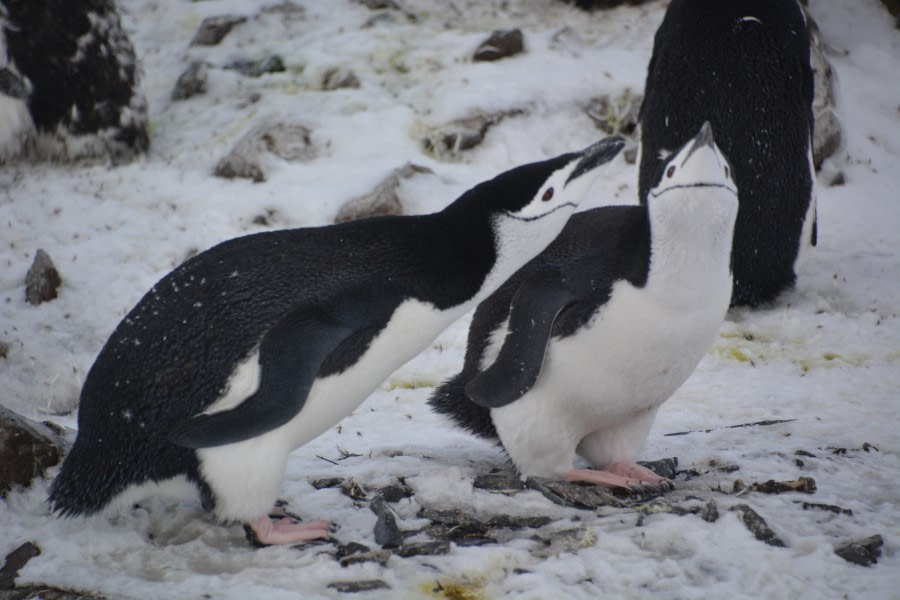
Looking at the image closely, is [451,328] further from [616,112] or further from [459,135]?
[616,112]

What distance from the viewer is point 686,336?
2.58 m

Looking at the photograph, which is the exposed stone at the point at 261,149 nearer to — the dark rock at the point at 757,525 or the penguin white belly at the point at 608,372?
the penguin white belly at the point at 608,372

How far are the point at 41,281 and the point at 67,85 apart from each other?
1894 mm

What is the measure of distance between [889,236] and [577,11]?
3131mm

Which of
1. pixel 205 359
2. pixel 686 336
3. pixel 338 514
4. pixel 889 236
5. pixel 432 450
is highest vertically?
pixel 205 359

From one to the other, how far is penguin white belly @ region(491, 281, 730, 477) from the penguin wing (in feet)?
0.33

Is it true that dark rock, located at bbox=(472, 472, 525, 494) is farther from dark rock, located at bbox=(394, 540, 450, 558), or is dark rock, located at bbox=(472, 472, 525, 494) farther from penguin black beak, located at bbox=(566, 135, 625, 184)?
penguin black beak, located at bbox=(566, 135, 625, 184)

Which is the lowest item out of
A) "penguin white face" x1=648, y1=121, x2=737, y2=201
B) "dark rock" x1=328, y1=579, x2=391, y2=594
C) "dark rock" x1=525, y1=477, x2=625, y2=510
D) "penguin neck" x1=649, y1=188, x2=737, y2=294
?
"dark rock" x1=525, y1=477, x2=625, y2=510

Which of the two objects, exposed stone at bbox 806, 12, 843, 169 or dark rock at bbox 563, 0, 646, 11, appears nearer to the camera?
exposed stone at bbox 806, 12, 843, 169

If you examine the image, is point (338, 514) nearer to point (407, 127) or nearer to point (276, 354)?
A: point (276, 354)

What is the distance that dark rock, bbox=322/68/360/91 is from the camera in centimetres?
636

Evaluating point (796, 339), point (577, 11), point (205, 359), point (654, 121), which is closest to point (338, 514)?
point (205, 359)

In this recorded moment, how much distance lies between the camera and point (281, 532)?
229 centimetres

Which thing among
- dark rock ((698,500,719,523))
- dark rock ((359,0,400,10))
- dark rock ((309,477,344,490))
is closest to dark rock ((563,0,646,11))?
dark rock ((359,0,400,10))
